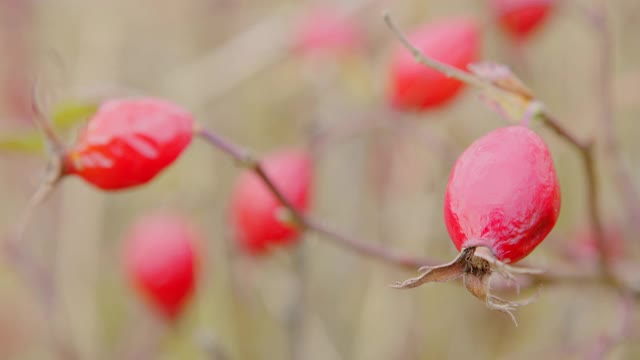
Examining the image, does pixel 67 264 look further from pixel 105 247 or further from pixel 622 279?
pixel 622 279

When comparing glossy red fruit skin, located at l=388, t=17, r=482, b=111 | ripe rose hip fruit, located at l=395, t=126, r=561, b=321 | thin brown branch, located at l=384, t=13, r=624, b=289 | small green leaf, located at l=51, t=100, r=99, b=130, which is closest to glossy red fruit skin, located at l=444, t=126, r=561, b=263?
ripe rose hip fruit, located at l=395, t=126, r=561, b=321

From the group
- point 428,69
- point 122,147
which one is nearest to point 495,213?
point 122,147

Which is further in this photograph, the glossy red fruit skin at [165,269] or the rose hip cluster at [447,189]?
the glossy red fruit skin at [165,269]

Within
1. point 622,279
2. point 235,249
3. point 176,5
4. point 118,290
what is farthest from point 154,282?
point 176,5

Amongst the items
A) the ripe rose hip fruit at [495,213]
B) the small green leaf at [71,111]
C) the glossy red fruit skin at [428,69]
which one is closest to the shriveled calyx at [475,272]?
the ripe rose hip fruit at [495,213]

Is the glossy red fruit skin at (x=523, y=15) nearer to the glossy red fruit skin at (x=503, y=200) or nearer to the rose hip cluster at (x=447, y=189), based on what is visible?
the rose hip cluster at (x=447, y=189)
